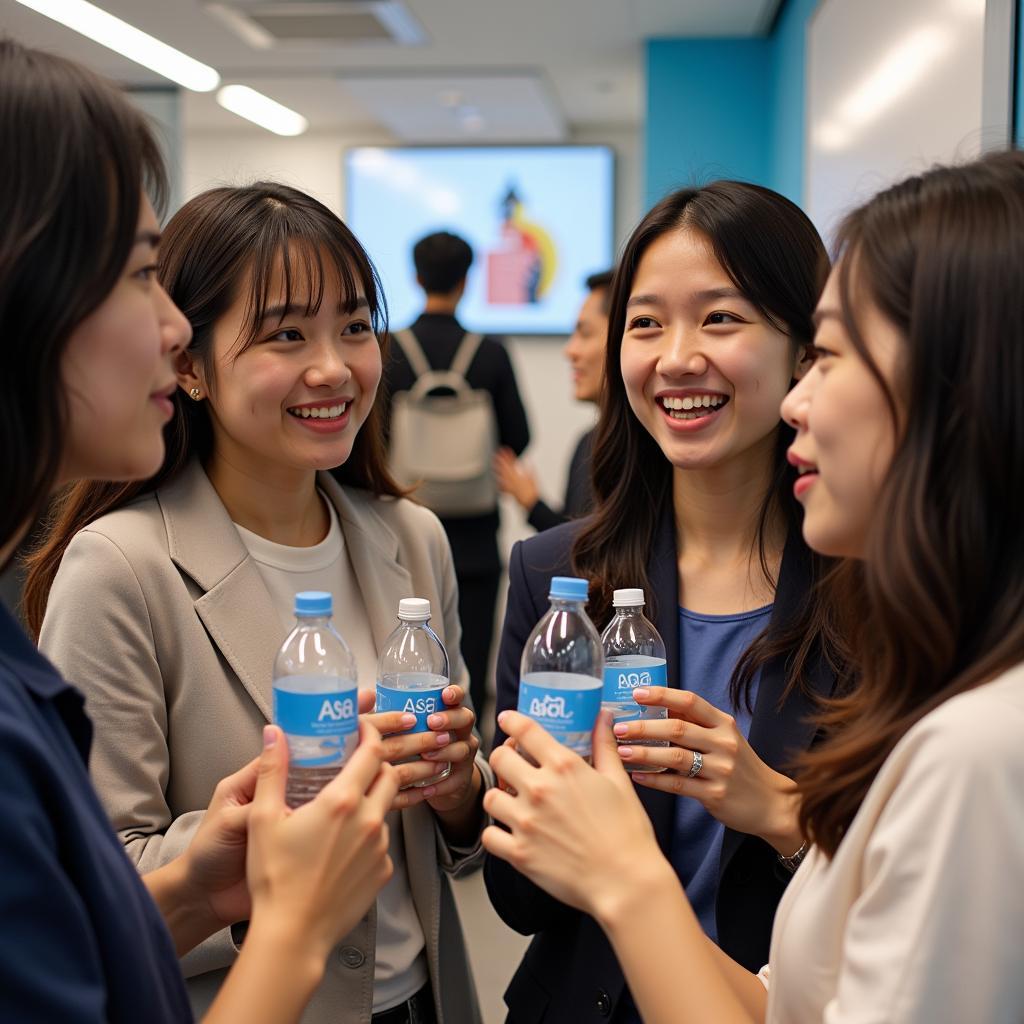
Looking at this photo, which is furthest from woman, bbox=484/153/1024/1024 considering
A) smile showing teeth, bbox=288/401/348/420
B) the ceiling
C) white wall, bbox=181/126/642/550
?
white wall, bbox=181/126/642/550

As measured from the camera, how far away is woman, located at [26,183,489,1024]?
143 centimetres

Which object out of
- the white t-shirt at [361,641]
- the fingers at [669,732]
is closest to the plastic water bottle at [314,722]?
the fingers at [669,732]

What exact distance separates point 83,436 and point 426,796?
2.30 feet

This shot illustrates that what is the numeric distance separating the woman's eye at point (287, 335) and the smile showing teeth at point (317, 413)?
4.3 inches

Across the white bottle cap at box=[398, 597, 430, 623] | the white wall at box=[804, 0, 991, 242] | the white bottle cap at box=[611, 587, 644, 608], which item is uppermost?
the white wall at box=[804, 0, 991, 242]

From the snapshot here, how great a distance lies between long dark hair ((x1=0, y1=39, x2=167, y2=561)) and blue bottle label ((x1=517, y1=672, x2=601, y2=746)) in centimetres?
54

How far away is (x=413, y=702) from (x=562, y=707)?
290 mm

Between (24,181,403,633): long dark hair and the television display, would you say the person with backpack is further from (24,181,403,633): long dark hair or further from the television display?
the television display

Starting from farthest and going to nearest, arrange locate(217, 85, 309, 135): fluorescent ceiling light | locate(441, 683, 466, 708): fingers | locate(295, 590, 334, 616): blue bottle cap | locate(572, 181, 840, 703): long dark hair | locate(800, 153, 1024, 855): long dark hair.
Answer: locate(217, 85, 309, 135): fluorescent ceiling light
locate(572, 181, 840, 703): long dark hair
locate(441, 683, 466, 708): fingers
locate(295, 590, 334, 616): blue bottle cap
locate(800, 153, 1024, 855): long dark hair

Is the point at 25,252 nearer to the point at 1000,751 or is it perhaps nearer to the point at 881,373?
the point at 881,373

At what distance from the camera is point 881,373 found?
1.01m

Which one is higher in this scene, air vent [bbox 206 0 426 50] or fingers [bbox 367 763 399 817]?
air vent [bbox 206 0 426 50]

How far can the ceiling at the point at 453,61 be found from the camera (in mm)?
5543

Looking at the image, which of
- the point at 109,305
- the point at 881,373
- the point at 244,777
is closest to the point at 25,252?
the point at 109,305
